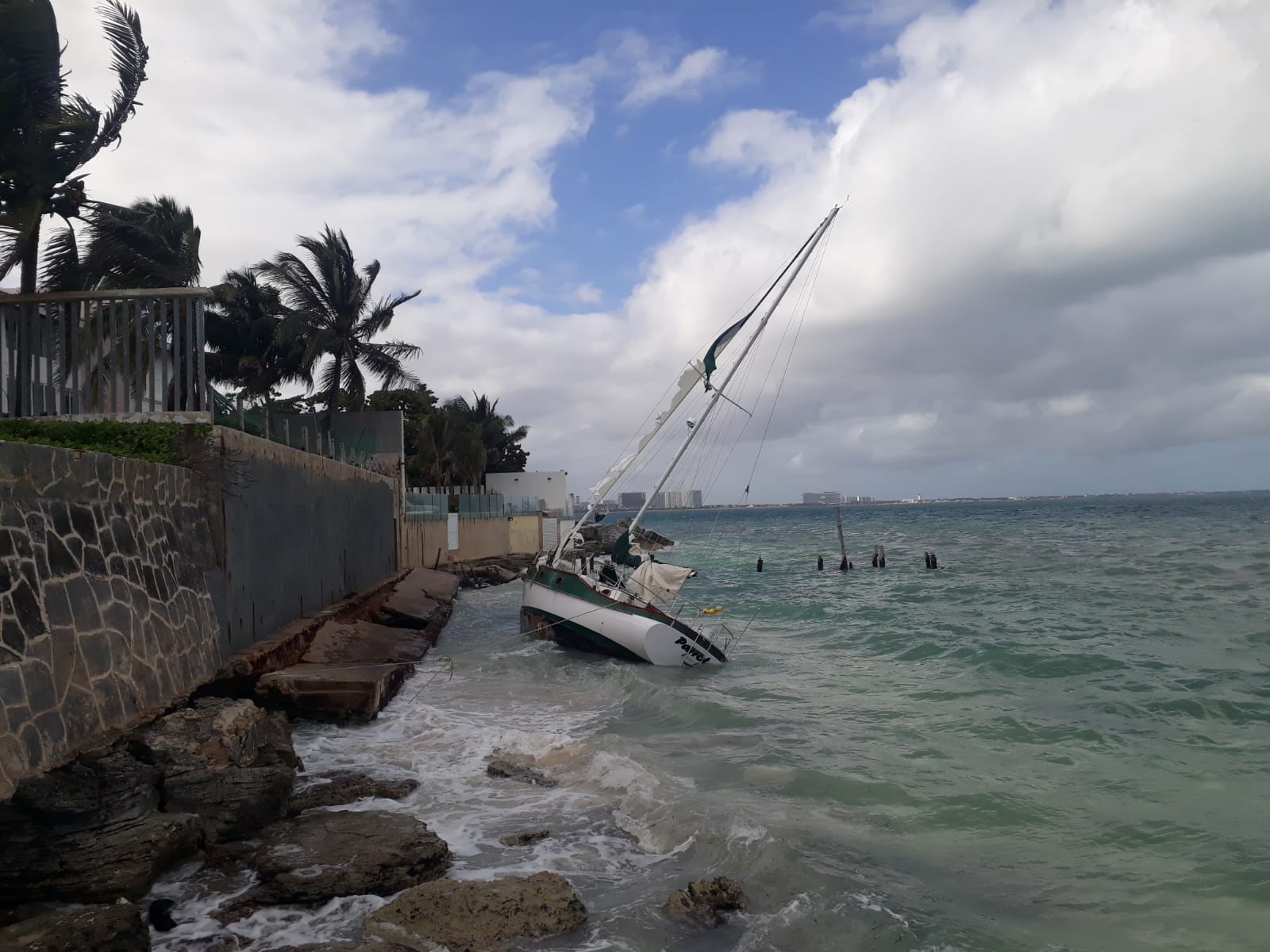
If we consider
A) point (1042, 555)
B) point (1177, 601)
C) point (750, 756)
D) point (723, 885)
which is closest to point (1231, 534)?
point (1042, 555)

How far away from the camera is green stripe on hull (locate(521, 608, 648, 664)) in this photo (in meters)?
19.0

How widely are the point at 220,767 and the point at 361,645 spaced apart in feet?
23.8

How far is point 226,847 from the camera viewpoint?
23.8 feet

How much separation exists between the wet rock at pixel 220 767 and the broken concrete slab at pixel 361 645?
4.93 metres

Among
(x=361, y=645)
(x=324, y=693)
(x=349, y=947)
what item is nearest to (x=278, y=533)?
(x=361, y=645)

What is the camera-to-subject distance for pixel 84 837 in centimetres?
630

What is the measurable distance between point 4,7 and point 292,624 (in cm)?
1007

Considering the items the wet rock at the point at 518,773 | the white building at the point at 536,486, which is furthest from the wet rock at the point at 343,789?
the white building at the point at 536,486

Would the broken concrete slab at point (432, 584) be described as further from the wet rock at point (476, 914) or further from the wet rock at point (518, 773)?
the wet rock at point (476, 914)

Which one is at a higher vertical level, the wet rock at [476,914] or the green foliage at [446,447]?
the green foliage at [446,447]

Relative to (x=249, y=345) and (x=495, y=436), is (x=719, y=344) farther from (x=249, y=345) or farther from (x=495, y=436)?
(x=495, y=436)

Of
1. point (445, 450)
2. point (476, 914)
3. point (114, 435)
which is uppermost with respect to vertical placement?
point (445, 450)

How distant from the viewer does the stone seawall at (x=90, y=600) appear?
6691 millimetres

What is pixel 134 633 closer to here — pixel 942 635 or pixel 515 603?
pixel 942 635
